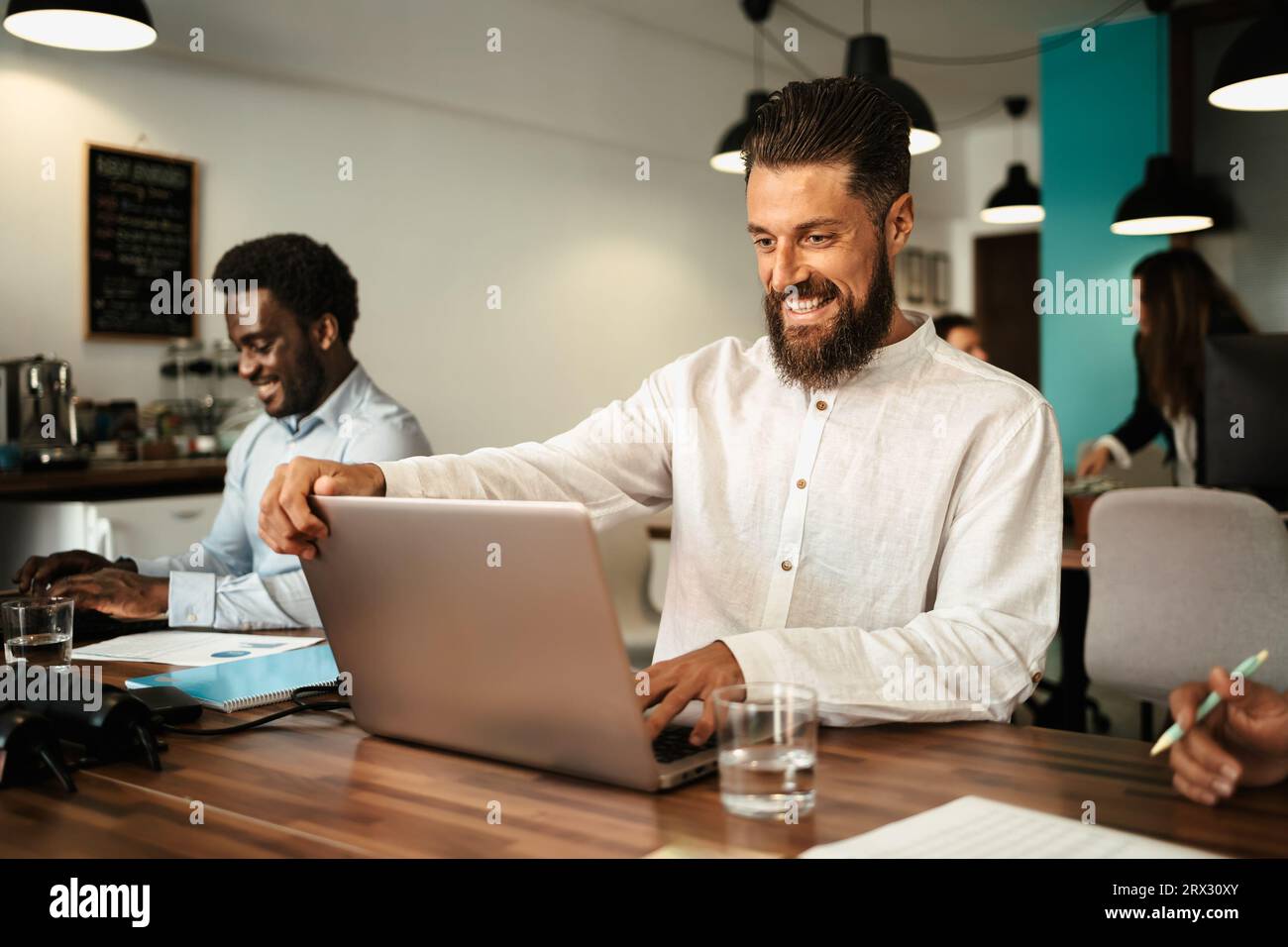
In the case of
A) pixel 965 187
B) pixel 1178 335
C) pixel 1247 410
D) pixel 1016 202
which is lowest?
pixel 1247 410

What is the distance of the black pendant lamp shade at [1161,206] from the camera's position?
4.63 m

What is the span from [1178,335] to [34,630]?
351cm

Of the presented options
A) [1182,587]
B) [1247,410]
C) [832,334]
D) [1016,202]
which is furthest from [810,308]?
[1016,202]

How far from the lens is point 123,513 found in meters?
3.40

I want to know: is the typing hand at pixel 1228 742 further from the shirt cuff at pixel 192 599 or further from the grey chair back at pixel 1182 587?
the grey chair back at pixel 1182 587

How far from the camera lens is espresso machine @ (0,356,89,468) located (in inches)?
132

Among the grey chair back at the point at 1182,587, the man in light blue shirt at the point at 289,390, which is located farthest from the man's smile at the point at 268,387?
the grey chair back at the point at 1182,587

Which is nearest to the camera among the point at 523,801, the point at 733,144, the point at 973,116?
the point at 523,801

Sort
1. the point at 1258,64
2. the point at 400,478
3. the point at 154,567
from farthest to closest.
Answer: the point at 1258,64
the point at 154,567
the point at 400,478

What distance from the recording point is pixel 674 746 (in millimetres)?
1083

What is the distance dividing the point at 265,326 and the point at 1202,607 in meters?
2.15

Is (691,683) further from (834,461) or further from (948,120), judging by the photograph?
(948,120)

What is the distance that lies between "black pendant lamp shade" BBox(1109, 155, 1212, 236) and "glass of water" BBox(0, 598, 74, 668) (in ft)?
14.4

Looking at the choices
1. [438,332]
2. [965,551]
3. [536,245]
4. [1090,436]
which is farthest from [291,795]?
[1090,436]
